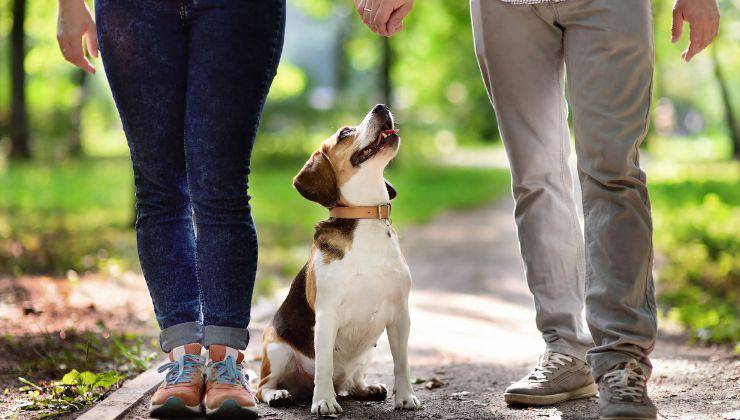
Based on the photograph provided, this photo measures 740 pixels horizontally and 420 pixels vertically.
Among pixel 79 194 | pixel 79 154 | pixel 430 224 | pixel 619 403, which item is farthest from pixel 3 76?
pixel 619 403

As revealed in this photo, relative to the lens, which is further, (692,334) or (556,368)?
(692,334)

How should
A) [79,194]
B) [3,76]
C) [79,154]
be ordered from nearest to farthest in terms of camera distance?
[79,194], [79,154], [3,76]

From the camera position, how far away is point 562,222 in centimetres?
382

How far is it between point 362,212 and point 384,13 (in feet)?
2.72

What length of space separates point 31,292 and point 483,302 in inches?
142

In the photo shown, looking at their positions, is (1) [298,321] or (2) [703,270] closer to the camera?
(1) [298,321]

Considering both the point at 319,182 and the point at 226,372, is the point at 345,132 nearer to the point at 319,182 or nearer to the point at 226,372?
the point at 319,182

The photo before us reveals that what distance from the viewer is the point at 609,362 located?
10.7ft

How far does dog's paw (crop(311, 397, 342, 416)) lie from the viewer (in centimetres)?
356

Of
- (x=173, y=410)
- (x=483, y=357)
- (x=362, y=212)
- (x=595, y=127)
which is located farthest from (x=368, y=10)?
(x=483, y=357)

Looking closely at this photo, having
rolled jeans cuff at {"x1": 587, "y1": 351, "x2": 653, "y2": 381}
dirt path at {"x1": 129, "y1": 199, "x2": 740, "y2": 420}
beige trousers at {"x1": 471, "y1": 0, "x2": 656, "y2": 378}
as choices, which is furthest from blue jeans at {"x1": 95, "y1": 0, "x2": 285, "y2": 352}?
rolled jeans cuff at {"x1": 587, "y1": 351, "x2": 653, "y2": 381}

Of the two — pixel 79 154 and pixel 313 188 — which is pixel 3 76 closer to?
pixel 79 154

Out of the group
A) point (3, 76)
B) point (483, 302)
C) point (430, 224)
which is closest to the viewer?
point (483, 302)

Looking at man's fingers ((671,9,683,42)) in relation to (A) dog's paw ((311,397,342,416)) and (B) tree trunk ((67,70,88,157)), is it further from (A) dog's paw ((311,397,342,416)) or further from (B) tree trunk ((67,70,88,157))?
(B) tree trunk ((67,70,88,157))
